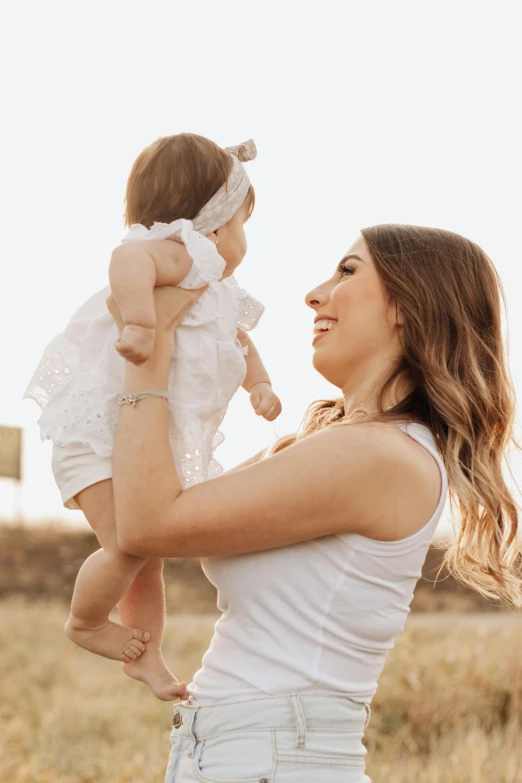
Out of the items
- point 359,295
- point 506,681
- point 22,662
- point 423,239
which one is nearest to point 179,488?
point 359,295

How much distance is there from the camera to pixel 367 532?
1.94m

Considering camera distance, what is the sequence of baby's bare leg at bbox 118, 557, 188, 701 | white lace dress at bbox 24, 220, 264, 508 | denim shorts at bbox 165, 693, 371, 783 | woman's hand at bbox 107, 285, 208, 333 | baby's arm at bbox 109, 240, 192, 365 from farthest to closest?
baby's bare leg at bbox 118, 557, 188, 701
white lace dress at bbox 24, 220, 264, 508
woman's hand at bbox 107, 285, 208, 333
baby's arm at bbox 109, 240, 192, 365
denim shorts at bbox 165, 693, 371, 783

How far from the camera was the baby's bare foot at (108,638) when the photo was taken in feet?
7.49

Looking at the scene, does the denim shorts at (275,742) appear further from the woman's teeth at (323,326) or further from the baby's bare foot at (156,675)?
the woman's teeth at (323,326)

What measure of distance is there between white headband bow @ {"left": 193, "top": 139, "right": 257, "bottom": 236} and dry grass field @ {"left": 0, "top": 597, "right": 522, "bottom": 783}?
331 centimetres

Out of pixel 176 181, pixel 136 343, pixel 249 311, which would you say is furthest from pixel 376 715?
pixel 136 343

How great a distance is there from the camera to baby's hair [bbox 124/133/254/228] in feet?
7.62

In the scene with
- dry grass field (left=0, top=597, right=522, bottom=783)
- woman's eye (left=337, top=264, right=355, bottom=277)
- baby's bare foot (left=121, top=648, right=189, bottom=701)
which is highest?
woman's eye (left=337, top=264, right=355, bottom=277)

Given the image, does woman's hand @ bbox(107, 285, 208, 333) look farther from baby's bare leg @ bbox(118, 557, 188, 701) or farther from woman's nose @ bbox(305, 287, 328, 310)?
baby's bare leg @ bbox(118, 557, 188, 701)

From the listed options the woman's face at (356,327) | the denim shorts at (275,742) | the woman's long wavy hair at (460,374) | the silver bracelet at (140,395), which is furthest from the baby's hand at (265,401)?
the denim shorts at (275,742)

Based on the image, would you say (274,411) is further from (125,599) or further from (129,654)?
(129,654)

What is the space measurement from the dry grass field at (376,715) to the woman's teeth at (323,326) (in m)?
3.06

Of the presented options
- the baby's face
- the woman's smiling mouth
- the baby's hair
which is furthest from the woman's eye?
the baby's hair

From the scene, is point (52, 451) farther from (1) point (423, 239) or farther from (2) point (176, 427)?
(1) point (423, 239)
